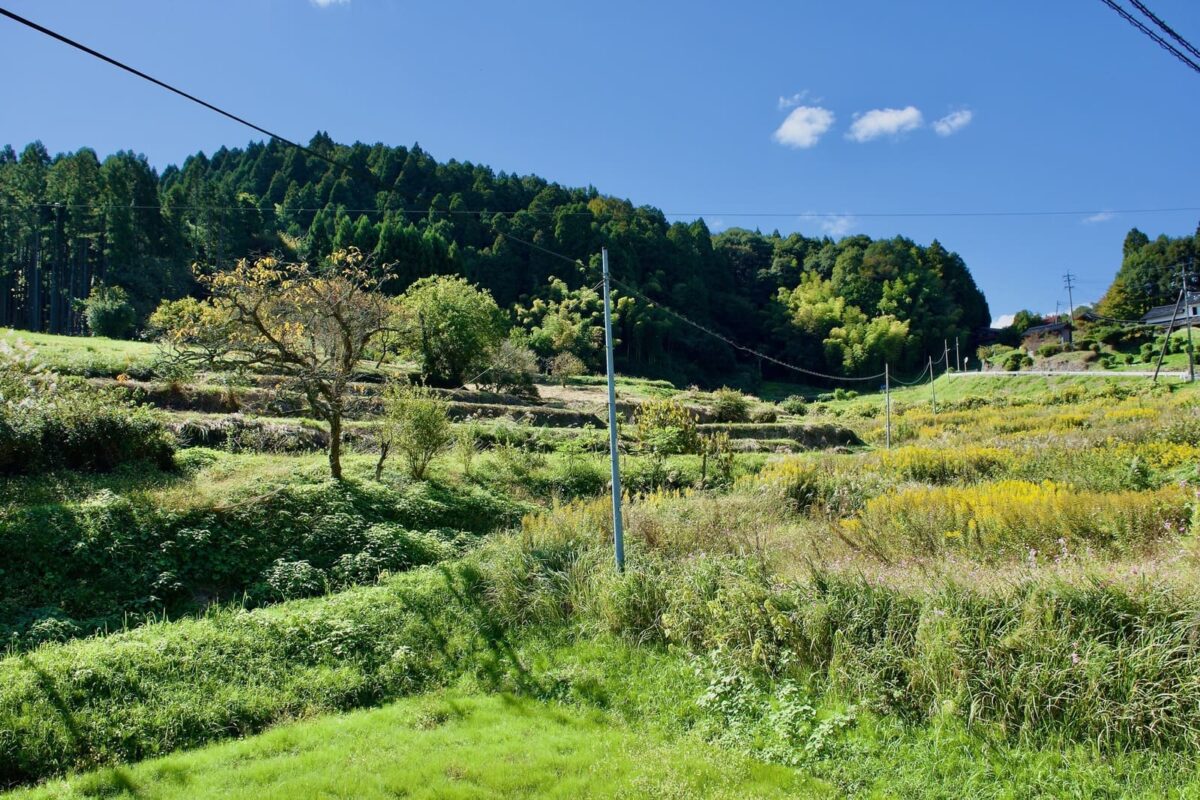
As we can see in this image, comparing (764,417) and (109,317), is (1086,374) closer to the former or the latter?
(764,417)

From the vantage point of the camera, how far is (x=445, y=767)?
494 centimetres

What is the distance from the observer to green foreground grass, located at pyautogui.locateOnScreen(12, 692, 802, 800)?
4625mm

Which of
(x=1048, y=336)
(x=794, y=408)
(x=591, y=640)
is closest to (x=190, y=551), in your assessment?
(x=591, y=640)

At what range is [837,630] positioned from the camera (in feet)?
19.3

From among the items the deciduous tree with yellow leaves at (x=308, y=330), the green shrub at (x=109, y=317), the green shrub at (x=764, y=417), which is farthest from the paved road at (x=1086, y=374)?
the green shrub at (x=109, y=317)

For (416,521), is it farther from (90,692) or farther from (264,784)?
(264,784)

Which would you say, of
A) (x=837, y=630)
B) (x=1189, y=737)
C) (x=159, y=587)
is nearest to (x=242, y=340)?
(x=159, y=587)

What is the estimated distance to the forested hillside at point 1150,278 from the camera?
70.7 m

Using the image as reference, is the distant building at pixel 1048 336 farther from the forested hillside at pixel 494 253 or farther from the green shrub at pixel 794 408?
the green shrub at pixel 794 408

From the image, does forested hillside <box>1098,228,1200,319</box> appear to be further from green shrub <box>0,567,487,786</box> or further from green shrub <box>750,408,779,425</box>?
green shrub <box>0,567,487,786</box>

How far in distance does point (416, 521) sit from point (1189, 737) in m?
10.6

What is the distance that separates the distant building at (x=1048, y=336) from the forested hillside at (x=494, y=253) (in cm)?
1277

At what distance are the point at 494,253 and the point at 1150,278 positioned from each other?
239 feet

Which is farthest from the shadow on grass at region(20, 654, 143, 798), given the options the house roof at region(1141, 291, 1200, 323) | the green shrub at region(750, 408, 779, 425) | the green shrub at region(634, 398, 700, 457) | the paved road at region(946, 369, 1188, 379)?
the house roof at region(1141, 291, 1200, 323)
